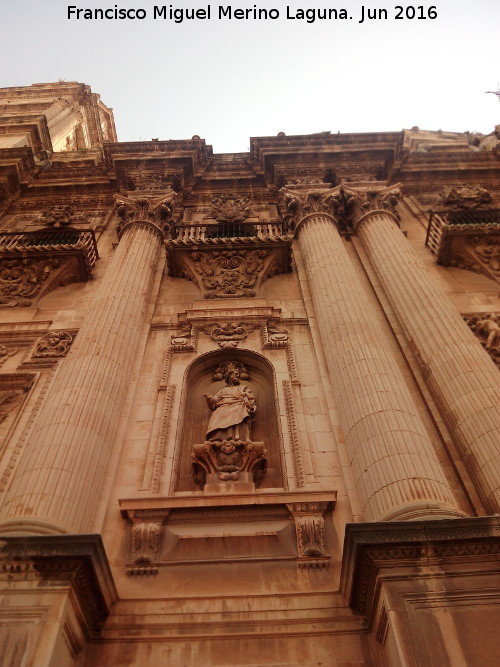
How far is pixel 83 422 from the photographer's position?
8500 mm

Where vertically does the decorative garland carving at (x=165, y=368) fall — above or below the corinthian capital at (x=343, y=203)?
below

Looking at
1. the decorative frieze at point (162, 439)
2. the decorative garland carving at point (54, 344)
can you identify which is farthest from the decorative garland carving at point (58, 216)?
the decorative frieze at point (162, 439)

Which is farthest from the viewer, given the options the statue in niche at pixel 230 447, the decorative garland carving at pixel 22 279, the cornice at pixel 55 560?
the decorative garland carving at pixel 22 279

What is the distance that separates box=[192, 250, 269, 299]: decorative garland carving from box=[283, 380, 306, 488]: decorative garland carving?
→ 4.05 metres

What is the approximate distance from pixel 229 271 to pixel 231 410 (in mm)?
5493

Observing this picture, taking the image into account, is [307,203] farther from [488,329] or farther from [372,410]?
[372,410]

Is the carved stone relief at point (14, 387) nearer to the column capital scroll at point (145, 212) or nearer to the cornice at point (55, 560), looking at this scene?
the cornice at point (55, 560)

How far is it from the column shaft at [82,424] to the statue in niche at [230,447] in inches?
64.5

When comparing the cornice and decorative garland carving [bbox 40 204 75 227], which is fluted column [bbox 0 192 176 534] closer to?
the cornice

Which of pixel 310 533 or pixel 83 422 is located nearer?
pixel 310 533

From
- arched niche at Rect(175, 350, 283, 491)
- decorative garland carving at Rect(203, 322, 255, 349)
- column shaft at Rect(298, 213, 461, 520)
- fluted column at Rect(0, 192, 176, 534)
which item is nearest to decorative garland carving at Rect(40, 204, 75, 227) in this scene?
fluted column at Rect(0, 192, 176, 534)

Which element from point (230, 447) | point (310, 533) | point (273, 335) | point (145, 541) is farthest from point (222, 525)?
point (273, 335)

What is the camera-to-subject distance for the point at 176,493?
28.2ft

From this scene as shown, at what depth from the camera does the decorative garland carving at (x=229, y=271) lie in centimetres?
1395
